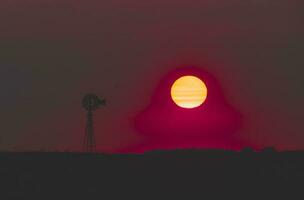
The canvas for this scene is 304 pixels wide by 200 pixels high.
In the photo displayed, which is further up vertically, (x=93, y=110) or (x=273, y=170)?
(x=93, y=110)

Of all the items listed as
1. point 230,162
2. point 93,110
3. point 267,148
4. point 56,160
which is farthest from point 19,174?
point 93,110

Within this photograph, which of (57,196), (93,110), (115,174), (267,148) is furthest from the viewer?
(93,110)

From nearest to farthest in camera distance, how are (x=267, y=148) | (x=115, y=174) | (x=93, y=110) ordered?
(x=115, y=174) → (x=267, y=148) → (x=93, y=110)

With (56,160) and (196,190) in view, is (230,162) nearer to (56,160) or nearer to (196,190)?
(196,190)

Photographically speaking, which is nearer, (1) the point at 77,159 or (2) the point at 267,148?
(1) the point at 77,159

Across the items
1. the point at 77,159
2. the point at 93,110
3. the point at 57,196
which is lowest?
the point at 57,196

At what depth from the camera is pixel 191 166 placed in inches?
2018

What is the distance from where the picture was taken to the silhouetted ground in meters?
48.0

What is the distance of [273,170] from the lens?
5106 centimetres

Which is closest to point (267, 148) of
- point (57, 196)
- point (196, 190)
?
point (196, 190)

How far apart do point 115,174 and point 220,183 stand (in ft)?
17.6

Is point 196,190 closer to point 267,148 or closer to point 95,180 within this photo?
point 95,180

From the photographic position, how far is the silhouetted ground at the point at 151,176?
158 feet

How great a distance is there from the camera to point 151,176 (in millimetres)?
50281
